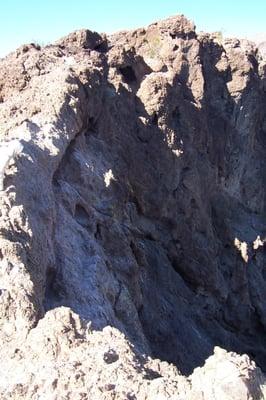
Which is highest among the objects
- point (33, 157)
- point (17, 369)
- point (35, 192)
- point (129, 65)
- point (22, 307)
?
point (129, 65)

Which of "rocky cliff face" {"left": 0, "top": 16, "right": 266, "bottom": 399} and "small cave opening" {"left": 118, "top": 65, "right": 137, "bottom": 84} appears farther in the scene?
"small cave opening" {"left": 118, "top": 65, "right": 137, "bottom": 84}

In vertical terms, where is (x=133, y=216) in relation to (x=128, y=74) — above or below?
below

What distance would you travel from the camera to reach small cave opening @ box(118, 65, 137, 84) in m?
17.4

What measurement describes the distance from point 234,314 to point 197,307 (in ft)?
9.37

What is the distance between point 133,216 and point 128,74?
4.63 metres

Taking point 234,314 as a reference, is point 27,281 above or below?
below

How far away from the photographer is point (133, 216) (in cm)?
1507

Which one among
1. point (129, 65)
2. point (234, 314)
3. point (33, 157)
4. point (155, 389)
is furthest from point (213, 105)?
point (155, 389)

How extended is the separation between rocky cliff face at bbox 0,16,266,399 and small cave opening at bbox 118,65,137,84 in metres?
0.05

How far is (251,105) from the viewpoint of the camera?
77.8 feet

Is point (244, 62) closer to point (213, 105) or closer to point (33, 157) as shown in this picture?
point (213, 105)

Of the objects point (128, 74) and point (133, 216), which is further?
point (128, 74)

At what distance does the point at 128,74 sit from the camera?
17.7m

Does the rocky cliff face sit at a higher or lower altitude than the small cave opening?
lower
